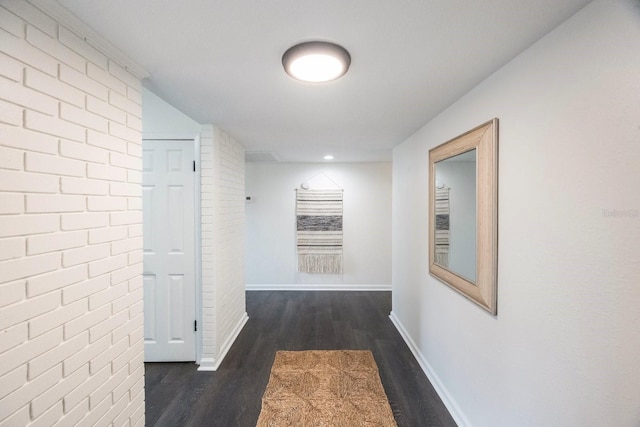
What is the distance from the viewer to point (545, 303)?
1.14 meters

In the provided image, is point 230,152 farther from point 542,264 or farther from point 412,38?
point 542,264

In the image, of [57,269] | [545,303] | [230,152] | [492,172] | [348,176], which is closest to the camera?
[57,269]

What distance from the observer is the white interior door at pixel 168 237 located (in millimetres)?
2492

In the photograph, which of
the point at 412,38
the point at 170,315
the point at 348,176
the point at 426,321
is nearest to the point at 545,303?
the point at 412,38

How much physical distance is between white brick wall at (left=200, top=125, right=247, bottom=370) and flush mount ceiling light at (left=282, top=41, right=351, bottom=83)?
1.44 meters

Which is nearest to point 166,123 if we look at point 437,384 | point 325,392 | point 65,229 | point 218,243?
point 218,243

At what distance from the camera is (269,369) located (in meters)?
2.46

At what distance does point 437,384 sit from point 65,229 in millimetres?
2606

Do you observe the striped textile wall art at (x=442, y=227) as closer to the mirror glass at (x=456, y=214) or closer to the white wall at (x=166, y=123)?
the mirror glass at (x=456, y=214)

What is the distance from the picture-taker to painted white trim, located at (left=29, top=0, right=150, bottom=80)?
0.95 metres

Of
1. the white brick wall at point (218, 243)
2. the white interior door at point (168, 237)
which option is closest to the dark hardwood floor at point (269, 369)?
A: the white brick wall at point (218, 243)

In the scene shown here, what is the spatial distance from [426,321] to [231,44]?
256 centimetres

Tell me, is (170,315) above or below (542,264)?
below

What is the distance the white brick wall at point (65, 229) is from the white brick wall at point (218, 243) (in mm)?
1062
